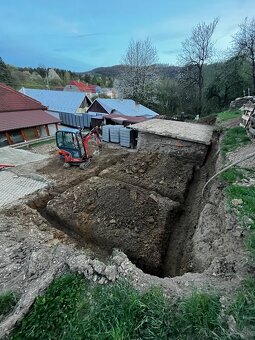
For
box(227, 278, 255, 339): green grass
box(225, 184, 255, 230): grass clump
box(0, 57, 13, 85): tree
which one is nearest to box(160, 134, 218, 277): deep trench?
box(225, 184, 255, 230): grass clump

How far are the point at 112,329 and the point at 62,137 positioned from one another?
1001 cm

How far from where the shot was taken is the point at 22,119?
1669 centimetres

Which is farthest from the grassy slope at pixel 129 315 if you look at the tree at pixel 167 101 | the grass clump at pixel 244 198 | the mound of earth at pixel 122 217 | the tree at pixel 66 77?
the tree at pixel 66 77

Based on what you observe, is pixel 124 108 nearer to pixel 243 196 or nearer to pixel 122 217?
pixel 122 217

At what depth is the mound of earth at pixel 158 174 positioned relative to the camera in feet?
28.2

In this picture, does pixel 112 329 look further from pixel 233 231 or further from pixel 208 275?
pixel 233 231

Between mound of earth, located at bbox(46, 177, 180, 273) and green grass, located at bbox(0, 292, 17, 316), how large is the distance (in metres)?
2.99

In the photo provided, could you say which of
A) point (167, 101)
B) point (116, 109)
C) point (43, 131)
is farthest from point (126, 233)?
point (167, 101)

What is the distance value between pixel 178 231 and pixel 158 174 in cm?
343

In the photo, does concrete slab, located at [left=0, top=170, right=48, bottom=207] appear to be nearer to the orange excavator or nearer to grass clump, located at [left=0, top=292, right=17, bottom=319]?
the orange excavator

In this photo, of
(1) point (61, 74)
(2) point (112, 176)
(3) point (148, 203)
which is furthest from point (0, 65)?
(3) point (148, 203)

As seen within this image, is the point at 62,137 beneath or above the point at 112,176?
above

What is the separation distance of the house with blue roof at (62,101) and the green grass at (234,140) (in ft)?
59.4

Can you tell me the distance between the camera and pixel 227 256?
387 centimetres
